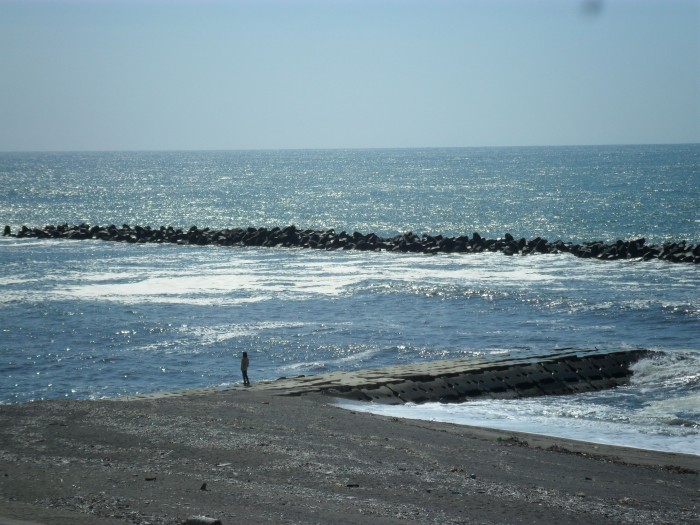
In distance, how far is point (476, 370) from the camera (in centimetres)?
2498

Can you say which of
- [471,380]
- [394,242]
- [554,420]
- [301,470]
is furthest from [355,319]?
[394,242]

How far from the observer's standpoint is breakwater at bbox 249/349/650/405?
Result: 76.1 feet

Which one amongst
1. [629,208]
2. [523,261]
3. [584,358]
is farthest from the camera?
[629,208]

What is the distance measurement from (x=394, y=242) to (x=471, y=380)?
1543 inches

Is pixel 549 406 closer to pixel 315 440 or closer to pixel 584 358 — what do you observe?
pixel 584 358

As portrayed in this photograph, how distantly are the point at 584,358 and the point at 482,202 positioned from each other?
298 feet

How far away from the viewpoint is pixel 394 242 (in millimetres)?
63438

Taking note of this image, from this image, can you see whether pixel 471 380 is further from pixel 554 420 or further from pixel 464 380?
pixel 554 420

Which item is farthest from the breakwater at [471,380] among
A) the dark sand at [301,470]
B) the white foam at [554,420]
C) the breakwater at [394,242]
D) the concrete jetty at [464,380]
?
the breakwater at [394,242]

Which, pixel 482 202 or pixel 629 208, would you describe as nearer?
pixel 629 208

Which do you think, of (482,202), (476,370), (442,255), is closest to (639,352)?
(476,370)

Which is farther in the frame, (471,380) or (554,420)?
(471,380)

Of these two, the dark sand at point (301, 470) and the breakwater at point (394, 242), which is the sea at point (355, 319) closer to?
the breakwater at point (394, 242)

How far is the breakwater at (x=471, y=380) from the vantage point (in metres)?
23.2
